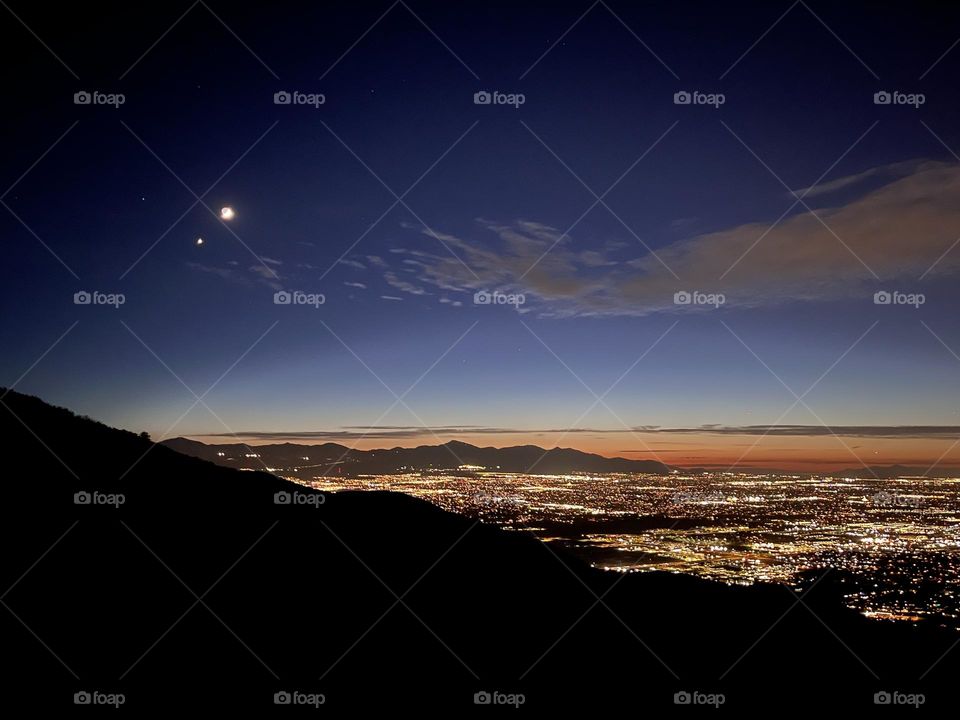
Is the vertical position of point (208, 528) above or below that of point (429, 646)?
above

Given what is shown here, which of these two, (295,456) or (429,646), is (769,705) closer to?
(429,646)

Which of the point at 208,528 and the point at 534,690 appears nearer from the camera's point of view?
the point at 534,690

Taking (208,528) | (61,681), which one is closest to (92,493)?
(208,528)

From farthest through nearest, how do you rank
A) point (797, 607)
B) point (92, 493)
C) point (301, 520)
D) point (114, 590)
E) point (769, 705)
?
point (797, 607), point (301, 520), point (92, 493), point (769, 705), point (114, 590)

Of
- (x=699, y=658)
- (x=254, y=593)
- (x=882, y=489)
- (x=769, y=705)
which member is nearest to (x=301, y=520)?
(x=254, y=593)

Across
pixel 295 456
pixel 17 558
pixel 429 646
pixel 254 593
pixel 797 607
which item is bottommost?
pixel 797 607

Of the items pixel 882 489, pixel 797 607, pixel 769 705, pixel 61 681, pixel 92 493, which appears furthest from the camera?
pixel 882 489

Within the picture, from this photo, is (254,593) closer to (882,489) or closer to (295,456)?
(295,456)
